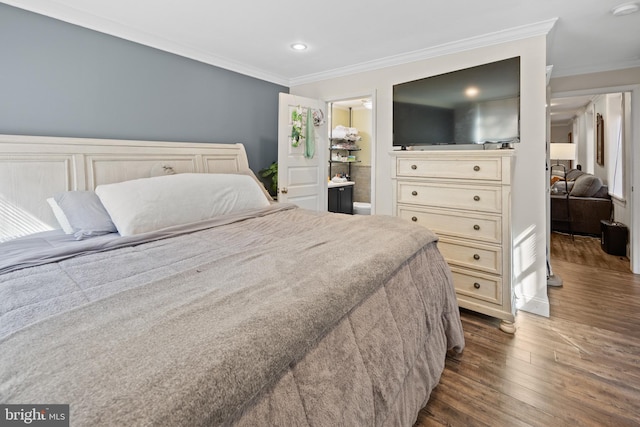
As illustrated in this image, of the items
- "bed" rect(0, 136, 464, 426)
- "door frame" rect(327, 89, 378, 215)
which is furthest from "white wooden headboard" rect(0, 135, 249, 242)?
"door frame" rect(327, 89, 378, 215)

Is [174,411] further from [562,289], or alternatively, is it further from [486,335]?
[562,289]

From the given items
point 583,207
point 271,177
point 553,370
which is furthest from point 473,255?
point 583,207

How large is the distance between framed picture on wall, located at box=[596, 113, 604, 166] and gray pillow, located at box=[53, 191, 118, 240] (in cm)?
758

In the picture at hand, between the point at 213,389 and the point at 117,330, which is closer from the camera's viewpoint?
the point at 213,389

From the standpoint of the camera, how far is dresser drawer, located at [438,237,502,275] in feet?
7.95

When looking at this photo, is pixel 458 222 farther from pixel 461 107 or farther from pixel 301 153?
pixel 301 153

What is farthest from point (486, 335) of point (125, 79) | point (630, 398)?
point (125, 79)

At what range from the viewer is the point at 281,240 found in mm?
1598

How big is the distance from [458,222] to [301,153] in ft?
6.57

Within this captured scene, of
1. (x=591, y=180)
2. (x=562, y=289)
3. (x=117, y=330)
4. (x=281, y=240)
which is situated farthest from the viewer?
(x=591, y=180)

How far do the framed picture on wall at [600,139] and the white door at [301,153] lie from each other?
17.5 ft

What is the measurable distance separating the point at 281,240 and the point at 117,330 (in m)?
0.93

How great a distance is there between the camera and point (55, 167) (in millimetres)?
2146

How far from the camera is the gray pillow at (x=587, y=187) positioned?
517 centimetres
